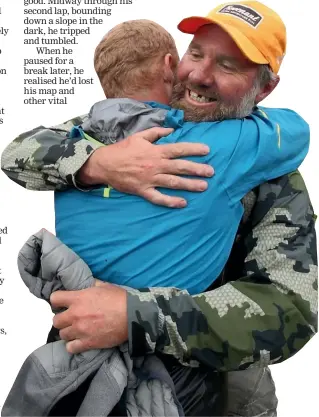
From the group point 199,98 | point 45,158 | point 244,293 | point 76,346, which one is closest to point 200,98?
point 199,98

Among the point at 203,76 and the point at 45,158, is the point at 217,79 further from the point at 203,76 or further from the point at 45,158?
the point at 45,158

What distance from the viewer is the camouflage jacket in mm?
2512

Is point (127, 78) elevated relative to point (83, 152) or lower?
elevated

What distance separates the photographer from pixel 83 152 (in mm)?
2664

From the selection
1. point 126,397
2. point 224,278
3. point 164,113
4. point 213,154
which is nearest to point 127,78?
point 164,113

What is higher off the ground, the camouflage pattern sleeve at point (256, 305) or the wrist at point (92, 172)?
the wrist at point (92, 172)

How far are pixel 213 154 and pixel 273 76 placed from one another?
0.42 m

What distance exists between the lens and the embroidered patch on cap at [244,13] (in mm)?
2751

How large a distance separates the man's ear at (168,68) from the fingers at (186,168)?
11.9 inches

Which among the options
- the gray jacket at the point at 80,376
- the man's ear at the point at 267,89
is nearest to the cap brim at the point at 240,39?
the man's ear at the point at 267,89

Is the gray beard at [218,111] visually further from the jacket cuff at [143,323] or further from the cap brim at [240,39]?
the jacket cuff at [143,323]

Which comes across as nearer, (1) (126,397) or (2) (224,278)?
(1) (126,397)

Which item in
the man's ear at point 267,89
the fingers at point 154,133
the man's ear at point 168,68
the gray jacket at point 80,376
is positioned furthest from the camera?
the man's ear at point 267,89

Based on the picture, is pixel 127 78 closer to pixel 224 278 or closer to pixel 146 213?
pixel 146 213
